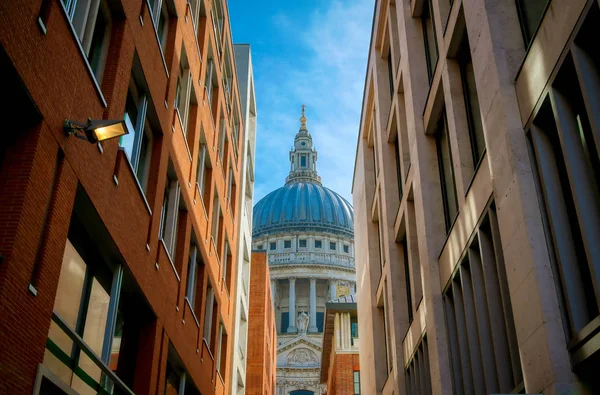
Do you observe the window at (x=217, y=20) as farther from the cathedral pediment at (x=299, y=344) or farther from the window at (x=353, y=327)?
the cathedral pediment at (x=299, y=344)

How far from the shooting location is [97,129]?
424 inches

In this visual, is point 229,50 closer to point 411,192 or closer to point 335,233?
point 411,192

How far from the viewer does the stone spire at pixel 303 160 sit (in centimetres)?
15825

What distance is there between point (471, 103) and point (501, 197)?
4282mm

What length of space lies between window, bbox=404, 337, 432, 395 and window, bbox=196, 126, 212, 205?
27.1ft

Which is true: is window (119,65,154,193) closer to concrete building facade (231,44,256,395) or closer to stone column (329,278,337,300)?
concrete building facade (231,44,256,395)

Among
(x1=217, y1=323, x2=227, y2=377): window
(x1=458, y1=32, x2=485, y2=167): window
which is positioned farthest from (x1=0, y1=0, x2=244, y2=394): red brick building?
(x1=458, y1=32, x2=485, y2=167): window

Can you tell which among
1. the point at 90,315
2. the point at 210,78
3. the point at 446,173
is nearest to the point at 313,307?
the point at 210,78

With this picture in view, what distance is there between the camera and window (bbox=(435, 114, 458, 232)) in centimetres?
1739

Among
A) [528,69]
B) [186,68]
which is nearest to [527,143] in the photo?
[528,69]

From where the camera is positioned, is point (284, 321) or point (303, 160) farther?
point (303, 160)

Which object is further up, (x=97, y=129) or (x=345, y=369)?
(x=345, y=369)

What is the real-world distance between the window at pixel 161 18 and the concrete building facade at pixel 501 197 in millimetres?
6891

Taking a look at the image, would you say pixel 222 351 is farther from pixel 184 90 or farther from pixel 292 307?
pixel 292 307
